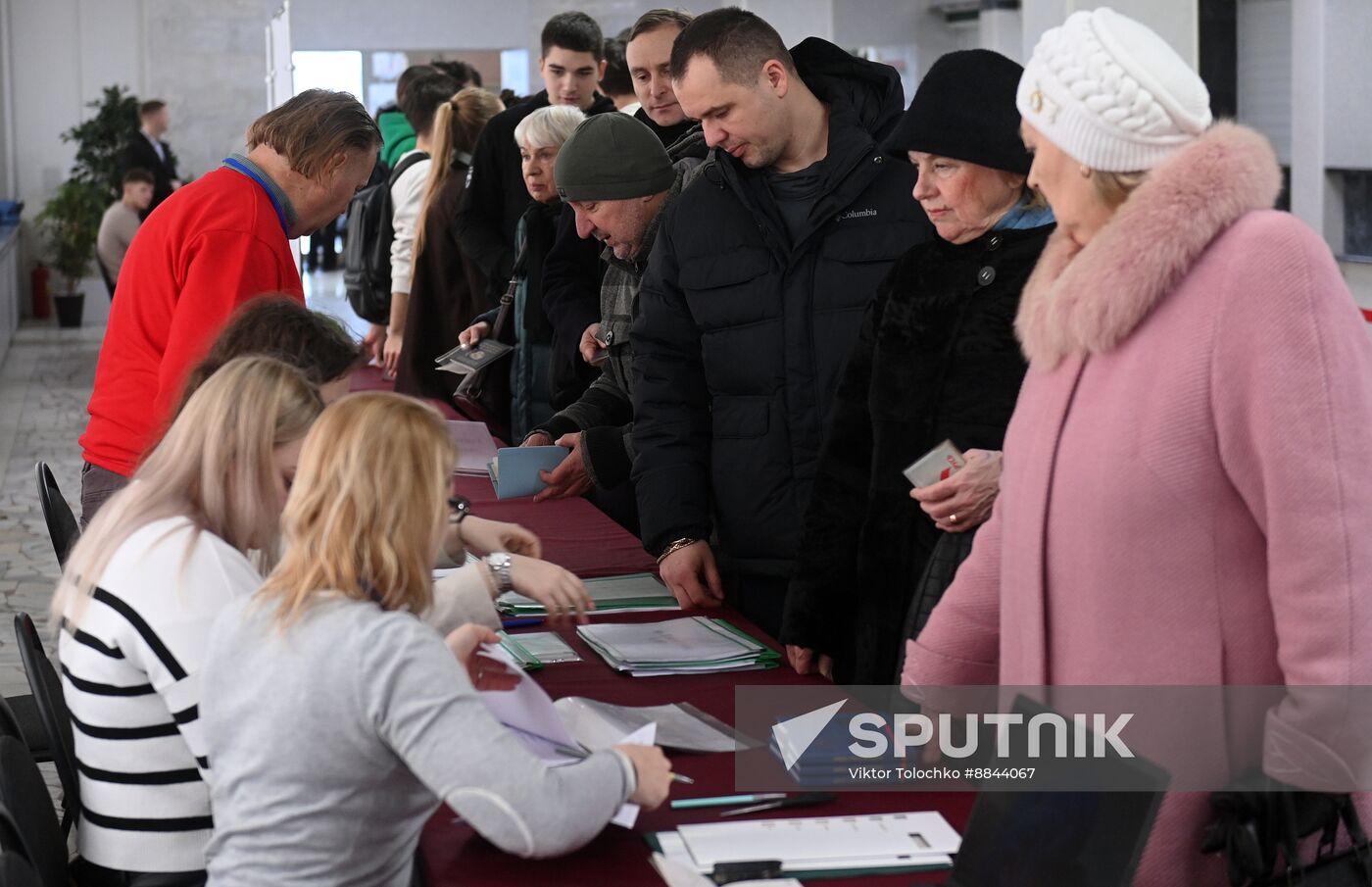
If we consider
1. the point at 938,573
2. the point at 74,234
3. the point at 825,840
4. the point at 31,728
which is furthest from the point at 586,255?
the point at 74,234

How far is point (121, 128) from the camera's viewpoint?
15.1m

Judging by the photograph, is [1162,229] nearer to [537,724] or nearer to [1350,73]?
[537,724]

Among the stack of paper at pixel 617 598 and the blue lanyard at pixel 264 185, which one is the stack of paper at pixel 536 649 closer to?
the stack of paper at pixel 617 598

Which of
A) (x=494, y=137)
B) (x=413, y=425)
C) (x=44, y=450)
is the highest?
(x=494, y=137)

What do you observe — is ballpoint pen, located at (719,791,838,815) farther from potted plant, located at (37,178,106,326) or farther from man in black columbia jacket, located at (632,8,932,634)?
potted plant, located at (37,178,106,326)

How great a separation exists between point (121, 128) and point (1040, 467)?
15052mm

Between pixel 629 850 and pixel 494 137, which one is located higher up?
pixel 494 137

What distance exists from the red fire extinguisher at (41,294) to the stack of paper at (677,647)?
1458cm

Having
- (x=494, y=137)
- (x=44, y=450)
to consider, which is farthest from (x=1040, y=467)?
(x=44, y=450)

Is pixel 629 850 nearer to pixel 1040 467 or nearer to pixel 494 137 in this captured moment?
pixel 1040 467

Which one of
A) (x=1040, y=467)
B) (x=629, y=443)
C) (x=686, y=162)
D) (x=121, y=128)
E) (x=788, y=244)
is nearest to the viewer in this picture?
(x=1040, y=467)

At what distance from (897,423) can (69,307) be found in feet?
47.0

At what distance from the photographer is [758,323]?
2.72 metres

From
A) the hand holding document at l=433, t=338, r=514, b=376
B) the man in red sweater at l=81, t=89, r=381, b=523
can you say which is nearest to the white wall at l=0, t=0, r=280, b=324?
the hand holding document at l=433, t=338, r=514, b=376
